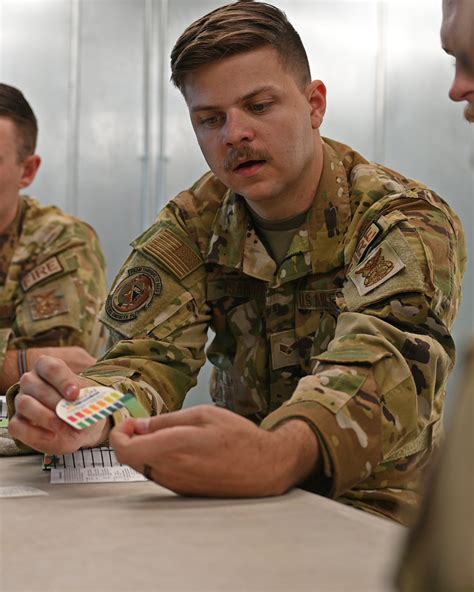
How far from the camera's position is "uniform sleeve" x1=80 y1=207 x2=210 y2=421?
185 cm

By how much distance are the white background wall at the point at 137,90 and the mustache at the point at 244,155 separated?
123 inches

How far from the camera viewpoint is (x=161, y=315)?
76.9 inches

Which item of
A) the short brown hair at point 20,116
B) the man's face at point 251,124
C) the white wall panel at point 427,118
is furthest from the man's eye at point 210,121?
the white wall panel at point 427,118

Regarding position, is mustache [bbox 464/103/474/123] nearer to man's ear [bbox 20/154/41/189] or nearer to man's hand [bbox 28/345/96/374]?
man's hand [bbox 28/345/96/374]

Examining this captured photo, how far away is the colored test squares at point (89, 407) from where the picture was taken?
1312 mm

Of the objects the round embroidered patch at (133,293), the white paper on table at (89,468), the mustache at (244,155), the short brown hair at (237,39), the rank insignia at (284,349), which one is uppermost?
the short brown hair at (237,39)

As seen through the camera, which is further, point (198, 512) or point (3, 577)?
point (198, 512)

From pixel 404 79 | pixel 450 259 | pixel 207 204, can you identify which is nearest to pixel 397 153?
pixel 404 79

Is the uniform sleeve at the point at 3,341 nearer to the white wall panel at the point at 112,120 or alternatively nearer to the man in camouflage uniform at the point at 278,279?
the man in camouflage uniform at the point at 278,279

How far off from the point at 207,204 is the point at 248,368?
15.3 inches

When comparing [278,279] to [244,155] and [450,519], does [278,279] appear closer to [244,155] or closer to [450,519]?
[244,155]

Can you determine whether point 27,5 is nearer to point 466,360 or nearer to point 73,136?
point 73,136

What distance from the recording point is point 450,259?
1.69 meters

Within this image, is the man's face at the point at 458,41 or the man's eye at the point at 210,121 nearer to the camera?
the man's face at the point at 458,41
